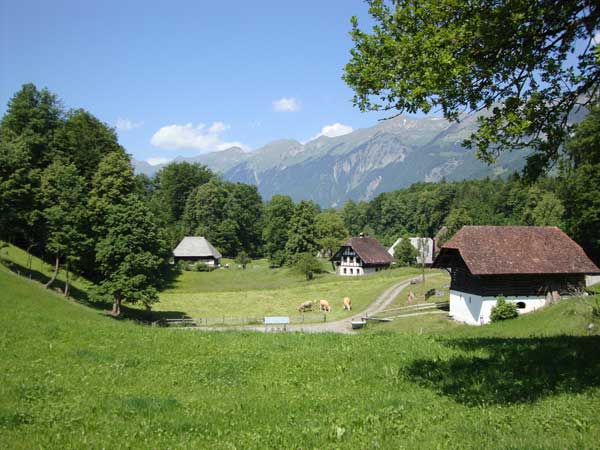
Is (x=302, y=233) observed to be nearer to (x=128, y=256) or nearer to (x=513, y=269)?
(x=128, y=256)

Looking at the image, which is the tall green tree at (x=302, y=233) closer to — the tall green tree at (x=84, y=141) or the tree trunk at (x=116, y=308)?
the tall green tree at (x=84, y=141)

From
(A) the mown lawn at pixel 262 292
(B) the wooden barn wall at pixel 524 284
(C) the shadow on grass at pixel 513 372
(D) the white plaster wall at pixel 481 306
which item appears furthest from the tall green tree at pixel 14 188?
(C) the shadow on grass at pixel 513 372

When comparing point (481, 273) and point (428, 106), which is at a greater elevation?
point (428, 106)

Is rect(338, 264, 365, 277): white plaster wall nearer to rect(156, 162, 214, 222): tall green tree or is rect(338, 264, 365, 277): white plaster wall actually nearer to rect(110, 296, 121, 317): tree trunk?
rect(110, 296, 121, 317): tree trunk

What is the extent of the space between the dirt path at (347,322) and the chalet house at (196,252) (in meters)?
48.0

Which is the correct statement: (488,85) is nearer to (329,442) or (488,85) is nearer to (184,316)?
(329,442)

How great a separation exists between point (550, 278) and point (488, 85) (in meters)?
39.5

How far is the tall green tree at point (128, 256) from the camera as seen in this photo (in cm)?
4809

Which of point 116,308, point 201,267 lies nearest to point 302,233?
point 201,267

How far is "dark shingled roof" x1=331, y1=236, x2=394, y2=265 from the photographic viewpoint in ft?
314

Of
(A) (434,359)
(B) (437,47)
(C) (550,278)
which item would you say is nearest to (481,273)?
(C) (550,278)

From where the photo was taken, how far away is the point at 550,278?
1741 inches

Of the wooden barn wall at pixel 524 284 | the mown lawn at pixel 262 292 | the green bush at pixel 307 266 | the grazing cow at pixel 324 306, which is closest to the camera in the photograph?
the wooden barn wall at pixel 524 284

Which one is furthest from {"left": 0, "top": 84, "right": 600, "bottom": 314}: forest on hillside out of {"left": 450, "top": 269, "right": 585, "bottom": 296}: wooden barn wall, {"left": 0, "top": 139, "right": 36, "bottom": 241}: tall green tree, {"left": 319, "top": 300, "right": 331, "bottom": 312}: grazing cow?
{"left": 319, "top": 300, "right": 331, "bottom": 312}: grazing cow
